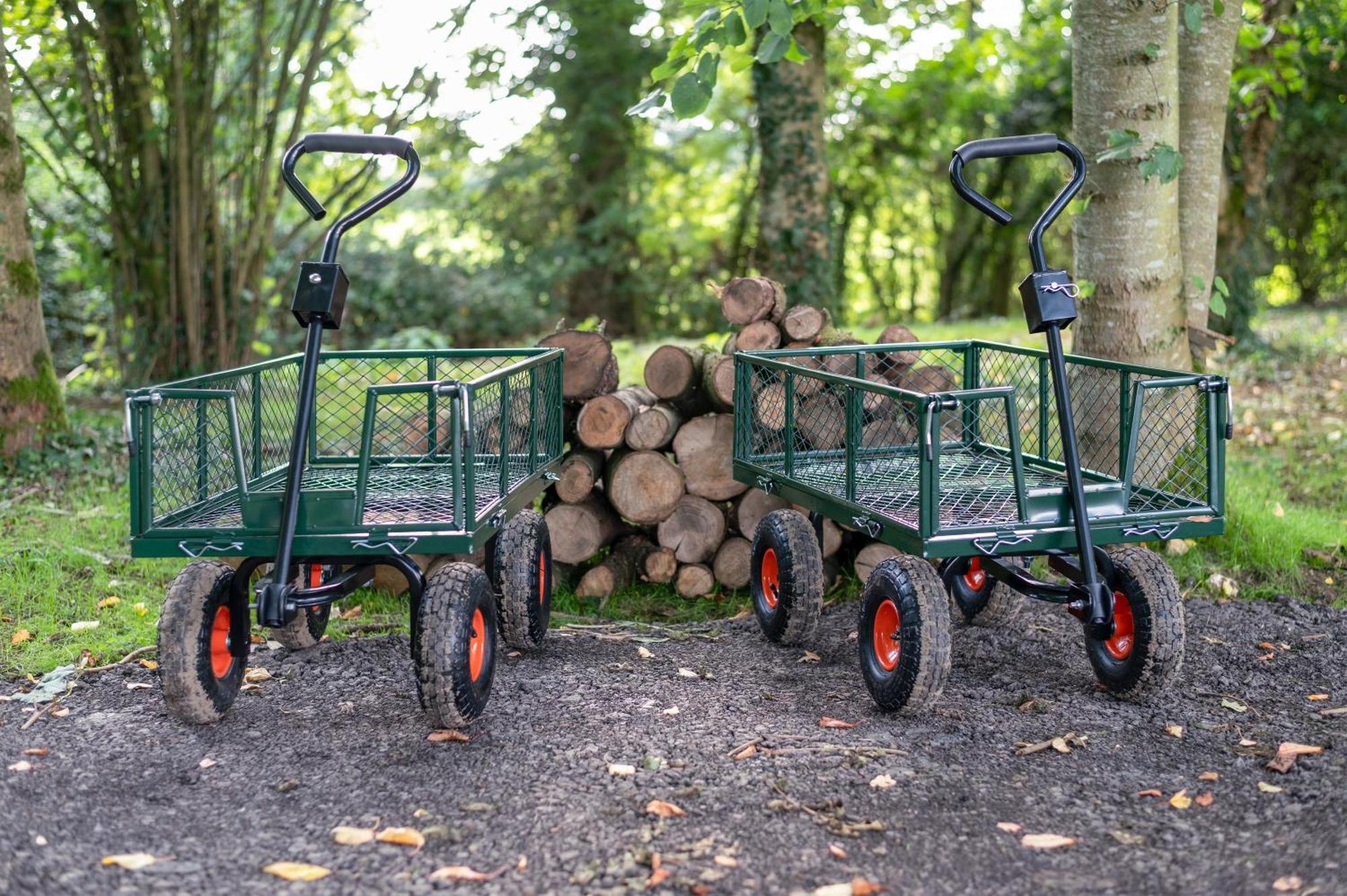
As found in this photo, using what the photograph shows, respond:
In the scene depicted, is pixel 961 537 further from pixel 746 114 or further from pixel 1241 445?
pixel 746 114

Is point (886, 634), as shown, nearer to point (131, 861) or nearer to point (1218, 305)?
point (131, 861)

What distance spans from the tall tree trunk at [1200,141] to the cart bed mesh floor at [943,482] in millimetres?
1724

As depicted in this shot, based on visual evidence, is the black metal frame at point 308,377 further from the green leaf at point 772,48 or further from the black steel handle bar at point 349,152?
the green leaf at point 772,48

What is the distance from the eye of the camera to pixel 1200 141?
20.2 feet

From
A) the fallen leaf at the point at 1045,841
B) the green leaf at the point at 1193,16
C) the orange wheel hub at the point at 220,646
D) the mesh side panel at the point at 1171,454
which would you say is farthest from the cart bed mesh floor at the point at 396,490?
the green leaf at the point at 1193,16

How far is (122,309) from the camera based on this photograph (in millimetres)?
9680

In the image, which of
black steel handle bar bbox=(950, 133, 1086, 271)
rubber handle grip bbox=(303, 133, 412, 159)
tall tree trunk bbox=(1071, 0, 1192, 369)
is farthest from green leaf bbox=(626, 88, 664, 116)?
tall tree trunk bbox=(1071, 0, 1192, 369)

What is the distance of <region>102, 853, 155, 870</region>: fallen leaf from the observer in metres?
3.15

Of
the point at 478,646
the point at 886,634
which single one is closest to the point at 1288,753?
the point at 886,634

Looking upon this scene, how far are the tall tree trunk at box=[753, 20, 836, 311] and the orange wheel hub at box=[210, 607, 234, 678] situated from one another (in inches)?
222

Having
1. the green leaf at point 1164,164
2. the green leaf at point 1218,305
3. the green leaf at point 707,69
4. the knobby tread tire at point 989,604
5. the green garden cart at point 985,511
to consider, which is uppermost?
the green leaf at point 707,69

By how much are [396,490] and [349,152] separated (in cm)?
122

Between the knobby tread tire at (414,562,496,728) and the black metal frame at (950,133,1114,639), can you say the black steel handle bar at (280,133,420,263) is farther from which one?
the black metal frame at (950,133,1114,639)

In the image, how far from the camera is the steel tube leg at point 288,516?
3703 mm
